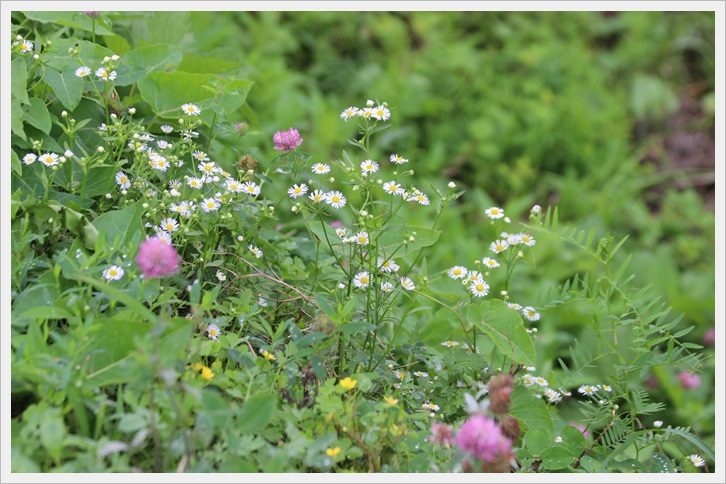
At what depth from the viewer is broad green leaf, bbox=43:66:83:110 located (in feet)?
5.71

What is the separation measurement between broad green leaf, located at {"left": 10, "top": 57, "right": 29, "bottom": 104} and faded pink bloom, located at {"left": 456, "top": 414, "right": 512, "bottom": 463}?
1186mm

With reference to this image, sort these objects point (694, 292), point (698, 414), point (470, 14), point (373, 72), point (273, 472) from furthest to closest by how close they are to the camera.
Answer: point (470, 14)
point (373, 72)
point (694, 292)
point (698, 414)
point (273, 472)

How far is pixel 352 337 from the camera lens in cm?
171

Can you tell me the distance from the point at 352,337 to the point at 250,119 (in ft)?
2.83

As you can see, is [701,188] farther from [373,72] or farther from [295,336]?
[295,336]

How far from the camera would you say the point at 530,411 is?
5.43 ft

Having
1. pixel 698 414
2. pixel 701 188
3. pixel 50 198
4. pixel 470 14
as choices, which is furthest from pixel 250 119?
pixel 701 188

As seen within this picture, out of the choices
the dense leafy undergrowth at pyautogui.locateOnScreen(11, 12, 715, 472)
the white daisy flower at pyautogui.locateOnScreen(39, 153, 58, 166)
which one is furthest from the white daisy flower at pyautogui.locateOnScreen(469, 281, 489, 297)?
the white daisy flower at pyautogui.locateOnScreen(39, 153, 58, 166)

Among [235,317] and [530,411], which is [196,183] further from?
[530,411]

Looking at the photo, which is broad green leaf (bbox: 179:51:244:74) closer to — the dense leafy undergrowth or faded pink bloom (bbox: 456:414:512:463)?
the dense leafy undergrowth

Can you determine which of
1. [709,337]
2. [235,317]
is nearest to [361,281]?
[235,317]

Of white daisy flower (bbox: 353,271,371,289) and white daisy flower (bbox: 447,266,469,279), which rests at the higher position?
white daisy flower (bbox: 447,266,469,279)

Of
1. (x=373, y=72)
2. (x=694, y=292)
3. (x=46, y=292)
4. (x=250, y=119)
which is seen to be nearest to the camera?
(x=46, y=292)

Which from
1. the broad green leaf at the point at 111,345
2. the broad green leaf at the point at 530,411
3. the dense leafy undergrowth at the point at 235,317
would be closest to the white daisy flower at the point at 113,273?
the dense leafy undergrowth at the point at 235,317
